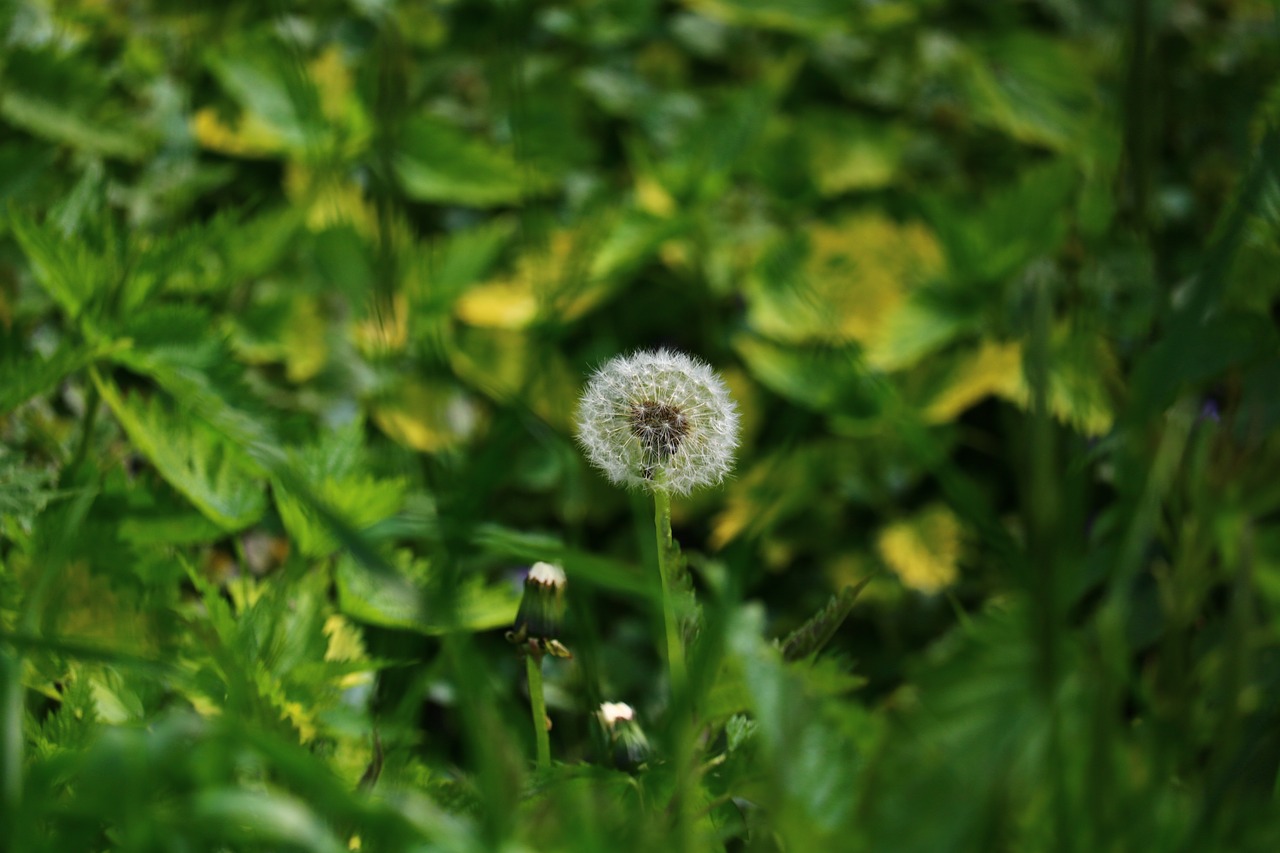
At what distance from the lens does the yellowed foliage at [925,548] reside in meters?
1.50

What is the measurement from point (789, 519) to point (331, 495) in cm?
77

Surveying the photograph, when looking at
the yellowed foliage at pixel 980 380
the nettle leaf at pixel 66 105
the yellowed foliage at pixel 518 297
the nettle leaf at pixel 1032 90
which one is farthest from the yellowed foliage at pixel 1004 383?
the nettle leaf at pixel 66 105

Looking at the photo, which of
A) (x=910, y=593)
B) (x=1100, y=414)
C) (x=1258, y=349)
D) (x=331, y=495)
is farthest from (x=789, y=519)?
(x=331, y=495)

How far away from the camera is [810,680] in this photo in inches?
29.0

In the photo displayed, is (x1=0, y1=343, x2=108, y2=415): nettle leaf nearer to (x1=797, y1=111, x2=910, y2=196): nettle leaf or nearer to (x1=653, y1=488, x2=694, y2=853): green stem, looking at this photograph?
(x1=653, y1=488, x2=694, y2=853): green stem

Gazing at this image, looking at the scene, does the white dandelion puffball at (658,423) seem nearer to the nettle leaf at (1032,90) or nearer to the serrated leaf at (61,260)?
the serrated leaf at (61,260)

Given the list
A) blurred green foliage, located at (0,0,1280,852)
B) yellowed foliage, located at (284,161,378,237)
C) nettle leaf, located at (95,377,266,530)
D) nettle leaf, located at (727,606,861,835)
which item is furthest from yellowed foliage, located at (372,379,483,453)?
nettle leaf, located at (727,606,861,835)

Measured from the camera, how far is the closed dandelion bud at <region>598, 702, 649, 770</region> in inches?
31.8

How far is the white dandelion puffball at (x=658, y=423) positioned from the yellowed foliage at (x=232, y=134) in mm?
1076

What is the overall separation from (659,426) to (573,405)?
734 millimetres

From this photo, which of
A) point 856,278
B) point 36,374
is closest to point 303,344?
point 36,374

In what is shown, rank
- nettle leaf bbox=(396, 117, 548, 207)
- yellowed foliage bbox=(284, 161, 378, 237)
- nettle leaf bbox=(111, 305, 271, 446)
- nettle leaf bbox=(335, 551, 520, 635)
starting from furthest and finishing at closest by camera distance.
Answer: nettle leaf bbox=(396, 117, 548, 207)
yellowed foliage bbox=(284, 161, 378, 237)
nettle leaf bbox=(111, 305, 271, 446)
nettle leaf bbox=(335, 551, 520, 635)

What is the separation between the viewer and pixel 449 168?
1.73 meters

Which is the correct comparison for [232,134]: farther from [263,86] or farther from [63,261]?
[63,261]
